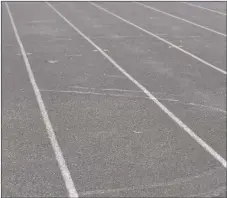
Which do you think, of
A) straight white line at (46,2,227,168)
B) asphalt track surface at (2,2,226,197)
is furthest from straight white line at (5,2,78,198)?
straight white line at (46,2,227,168)

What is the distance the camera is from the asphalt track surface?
697 centimetres

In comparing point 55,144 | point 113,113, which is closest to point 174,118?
point 113,113

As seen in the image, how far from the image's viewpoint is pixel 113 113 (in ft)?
32.5

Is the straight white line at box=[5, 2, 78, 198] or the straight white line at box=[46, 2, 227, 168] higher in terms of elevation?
the straight white line at box=[5, 2, 78, 198]

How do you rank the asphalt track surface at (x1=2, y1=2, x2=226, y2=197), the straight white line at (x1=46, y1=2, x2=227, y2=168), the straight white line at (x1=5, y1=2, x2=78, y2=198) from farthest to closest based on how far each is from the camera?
1. the straight white line at (x1=46, y1=2, x2=227, y2=168)
2. the asphalt track surface at (x1=2, y1=2, x2=226, y2=197)
3. the straight white line at (x1=5, y1=2, x2=78, y2=198)

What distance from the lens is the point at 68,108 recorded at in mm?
10164

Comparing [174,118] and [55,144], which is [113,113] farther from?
[55,144]

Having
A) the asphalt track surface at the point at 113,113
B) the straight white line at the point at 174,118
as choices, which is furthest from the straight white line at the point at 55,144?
the straight white line at the point at 174,118

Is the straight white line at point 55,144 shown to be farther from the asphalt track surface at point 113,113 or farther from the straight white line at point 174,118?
the straight white line at point 174,118

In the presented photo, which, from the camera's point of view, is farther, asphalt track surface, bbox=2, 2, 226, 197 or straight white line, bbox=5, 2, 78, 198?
asphalt track surface, bbox=2, 2, 226, 197

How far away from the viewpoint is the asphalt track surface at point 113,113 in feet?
22.9

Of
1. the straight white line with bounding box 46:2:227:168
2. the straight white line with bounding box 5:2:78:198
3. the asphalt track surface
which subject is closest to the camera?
the straight white line with bounding box 5:2:78:198

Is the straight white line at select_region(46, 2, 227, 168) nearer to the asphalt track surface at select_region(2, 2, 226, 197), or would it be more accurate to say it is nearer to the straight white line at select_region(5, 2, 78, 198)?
Answer: the asphalt track surface at select_region(2, 2, 226, 197)

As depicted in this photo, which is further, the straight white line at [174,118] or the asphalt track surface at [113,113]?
the straight white line at [174,118]
